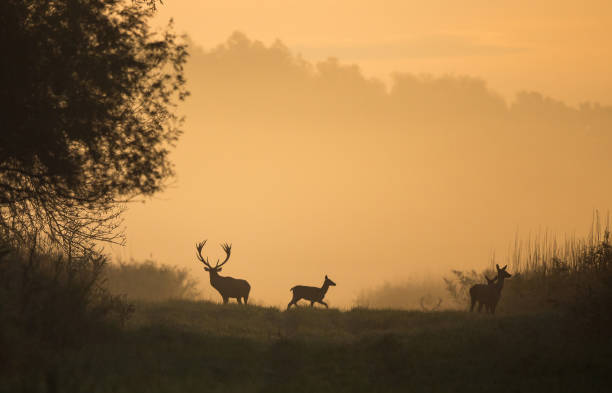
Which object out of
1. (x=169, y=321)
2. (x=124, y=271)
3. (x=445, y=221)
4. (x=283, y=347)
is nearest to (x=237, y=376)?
(x=283, y=347)

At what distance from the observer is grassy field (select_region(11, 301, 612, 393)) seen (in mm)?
14984

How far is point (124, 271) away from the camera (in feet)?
119

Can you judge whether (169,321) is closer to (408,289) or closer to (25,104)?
(25,104)

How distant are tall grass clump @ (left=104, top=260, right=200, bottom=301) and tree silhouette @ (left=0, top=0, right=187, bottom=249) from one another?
1356cm

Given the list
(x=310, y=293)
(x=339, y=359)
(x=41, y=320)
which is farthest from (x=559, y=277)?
(x=41, y=320)

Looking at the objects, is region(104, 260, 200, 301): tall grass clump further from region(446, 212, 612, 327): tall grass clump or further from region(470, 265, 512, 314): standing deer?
region(470, 265, 512, 314): standing deer

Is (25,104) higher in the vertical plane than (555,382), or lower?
higher

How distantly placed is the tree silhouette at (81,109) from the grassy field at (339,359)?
Answer: 370 cm

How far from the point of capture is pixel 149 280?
3634 centimetres

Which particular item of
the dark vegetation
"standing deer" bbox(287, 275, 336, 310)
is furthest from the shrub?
"standing deer" bbox(287, 275, 336, 310)

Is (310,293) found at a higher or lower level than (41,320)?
higher

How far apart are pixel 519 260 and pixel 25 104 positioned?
19.5 meters

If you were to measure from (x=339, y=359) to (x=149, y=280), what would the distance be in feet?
69.1

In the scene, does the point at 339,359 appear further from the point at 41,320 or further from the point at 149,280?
the point at 149,280
